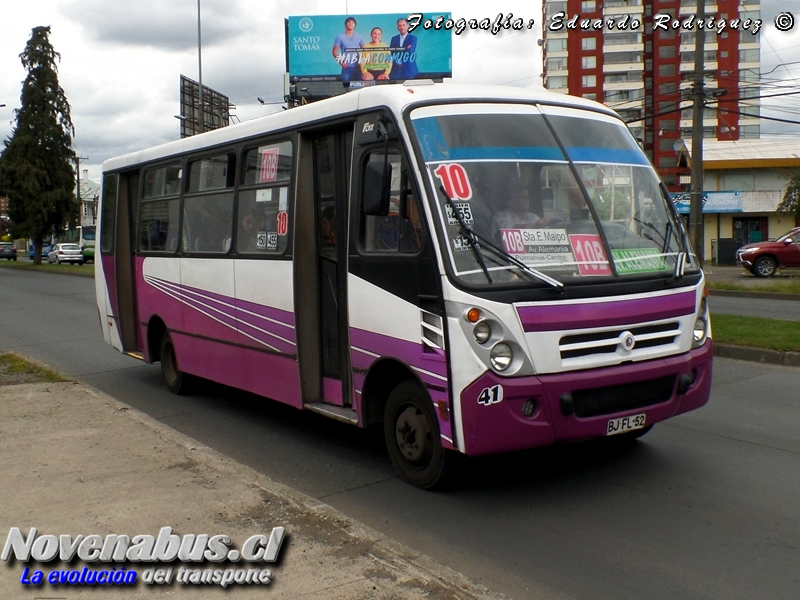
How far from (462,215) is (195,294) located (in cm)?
428

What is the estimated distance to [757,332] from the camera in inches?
483

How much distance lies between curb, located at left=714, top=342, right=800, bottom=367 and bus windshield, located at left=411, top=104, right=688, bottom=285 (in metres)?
5.18

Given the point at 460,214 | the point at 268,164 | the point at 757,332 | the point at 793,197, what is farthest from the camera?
the point at 793,197

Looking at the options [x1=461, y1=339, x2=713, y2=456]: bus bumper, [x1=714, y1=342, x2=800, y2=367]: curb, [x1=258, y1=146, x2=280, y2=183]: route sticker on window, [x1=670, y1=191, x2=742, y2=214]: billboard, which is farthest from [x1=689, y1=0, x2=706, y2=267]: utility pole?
[x1=670, y1=191, x2=742, y2=214]: billboard

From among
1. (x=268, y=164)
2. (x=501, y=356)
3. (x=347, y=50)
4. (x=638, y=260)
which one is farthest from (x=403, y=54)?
(x=501, y=356)

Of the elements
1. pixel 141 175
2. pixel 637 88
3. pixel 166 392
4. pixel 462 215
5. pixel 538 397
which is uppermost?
pixel 637 88

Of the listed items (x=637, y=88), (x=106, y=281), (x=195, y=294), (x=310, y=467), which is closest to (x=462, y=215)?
(x=310, y=467)

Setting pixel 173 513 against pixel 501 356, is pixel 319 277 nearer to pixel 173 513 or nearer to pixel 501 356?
pixel 501 356

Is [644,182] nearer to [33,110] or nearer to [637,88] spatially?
[33,110]

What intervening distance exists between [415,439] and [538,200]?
1806 millimetres

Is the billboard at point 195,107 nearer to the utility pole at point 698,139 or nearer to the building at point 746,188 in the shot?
the building at point 746,188

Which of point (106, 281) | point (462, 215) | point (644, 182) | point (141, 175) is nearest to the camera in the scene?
point (462, 215)

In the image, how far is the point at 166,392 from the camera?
1036cm

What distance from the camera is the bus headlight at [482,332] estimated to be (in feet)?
17.1
